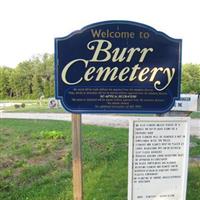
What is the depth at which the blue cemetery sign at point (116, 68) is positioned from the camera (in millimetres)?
3113

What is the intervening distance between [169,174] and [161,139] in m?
0.38

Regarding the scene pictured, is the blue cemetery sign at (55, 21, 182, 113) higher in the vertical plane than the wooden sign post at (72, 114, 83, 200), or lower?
higher

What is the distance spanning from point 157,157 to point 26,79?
50315 millimetres

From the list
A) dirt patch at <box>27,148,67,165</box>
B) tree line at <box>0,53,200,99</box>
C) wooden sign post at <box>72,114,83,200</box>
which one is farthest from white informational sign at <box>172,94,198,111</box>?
tree line at <box>0,53,200,99</box>

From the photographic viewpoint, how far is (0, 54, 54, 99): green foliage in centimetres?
4894

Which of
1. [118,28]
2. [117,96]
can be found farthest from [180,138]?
[118,28]

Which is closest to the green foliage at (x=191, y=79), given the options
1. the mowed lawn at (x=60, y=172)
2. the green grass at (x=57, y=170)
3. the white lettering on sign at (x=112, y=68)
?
the green grass at (x=57, y=170)

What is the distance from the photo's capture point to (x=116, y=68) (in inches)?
124

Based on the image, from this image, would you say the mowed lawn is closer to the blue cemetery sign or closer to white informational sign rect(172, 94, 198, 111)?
white informational sign rect(172, 94, 198, 111)

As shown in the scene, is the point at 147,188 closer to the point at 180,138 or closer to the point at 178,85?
the point at 180,138

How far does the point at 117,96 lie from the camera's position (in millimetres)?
3168

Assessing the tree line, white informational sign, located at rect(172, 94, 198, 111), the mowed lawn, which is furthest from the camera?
the tree line

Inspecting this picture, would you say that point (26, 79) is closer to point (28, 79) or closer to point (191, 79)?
point (28, 79)

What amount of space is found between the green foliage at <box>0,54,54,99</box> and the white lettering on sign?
4543cm
